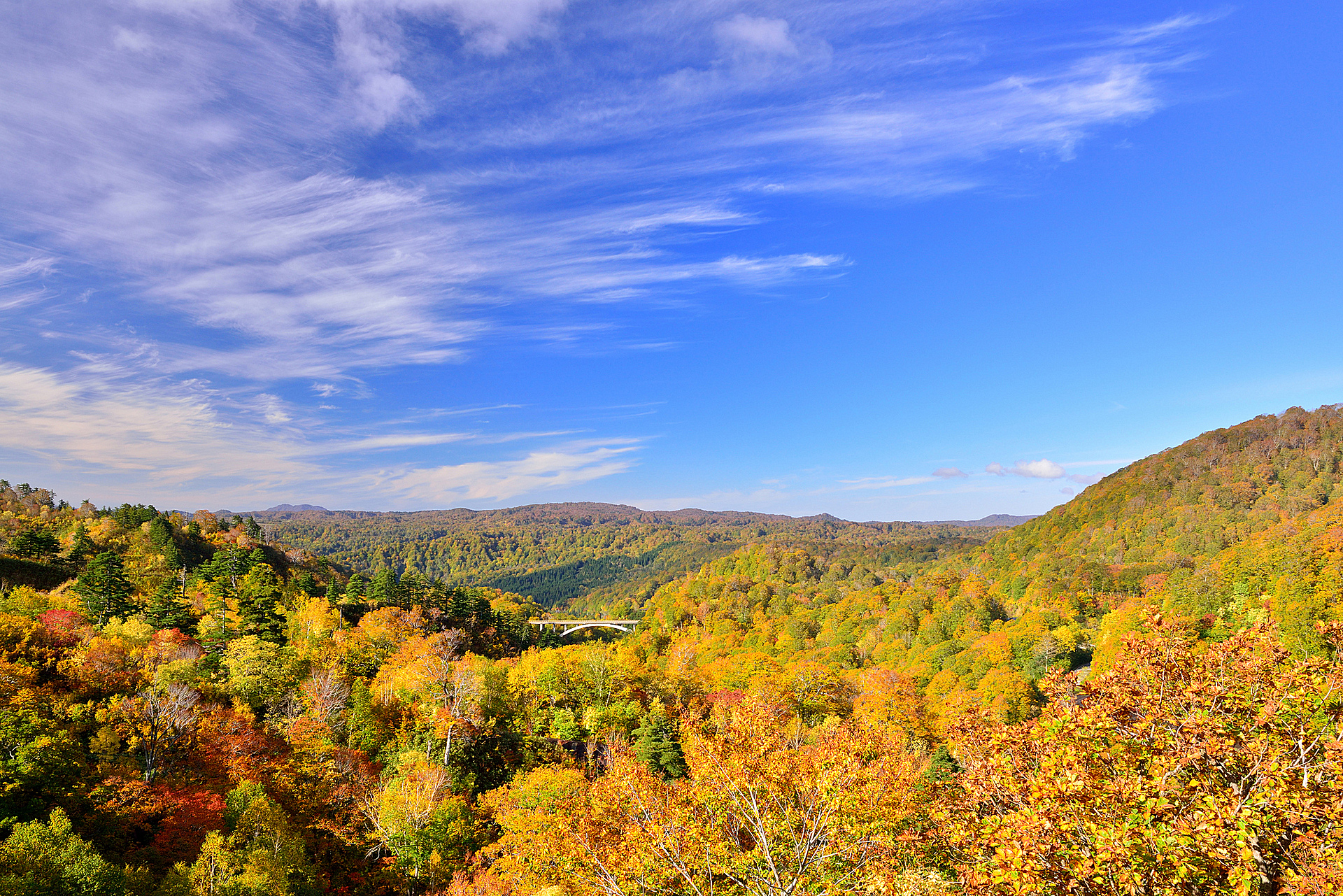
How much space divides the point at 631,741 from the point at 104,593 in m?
44.4

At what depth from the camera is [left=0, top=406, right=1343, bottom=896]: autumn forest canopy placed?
8.54m

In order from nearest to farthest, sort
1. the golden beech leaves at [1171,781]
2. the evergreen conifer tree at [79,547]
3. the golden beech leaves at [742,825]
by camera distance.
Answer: the golden beech leaves at [1171,781], the golden beech leaves at [742,825], the evergreen conifer tree at [79,547]

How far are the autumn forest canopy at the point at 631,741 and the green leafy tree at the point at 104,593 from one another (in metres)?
0.25

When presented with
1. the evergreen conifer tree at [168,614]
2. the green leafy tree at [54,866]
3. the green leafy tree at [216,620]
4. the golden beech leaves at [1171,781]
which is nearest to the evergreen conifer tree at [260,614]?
the green leafy tree at [216,620]

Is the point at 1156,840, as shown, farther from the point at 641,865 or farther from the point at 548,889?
the point at 548,889

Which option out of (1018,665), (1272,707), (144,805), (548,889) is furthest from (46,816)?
(1018,665)

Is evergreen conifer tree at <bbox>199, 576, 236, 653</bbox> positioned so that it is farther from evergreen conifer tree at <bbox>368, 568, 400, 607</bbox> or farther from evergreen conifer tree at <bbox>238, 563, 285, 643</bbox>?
evergreen conifer tree at <bbox>368, 568, 400, 607</bbox>

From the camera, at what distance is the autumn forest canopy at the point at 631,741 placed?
8.54 meters

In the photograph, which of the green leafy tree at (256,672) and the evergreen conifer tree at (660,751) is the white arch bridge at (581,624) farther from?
the evergreen conifer tree at (660,751)

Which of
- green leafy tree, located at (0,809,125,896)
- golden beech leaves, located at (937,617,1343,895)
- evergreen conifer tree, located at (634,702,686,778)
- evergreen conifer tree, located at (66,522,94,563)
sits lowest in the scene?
evergreen conifer tree, located at (634,702,686,778)

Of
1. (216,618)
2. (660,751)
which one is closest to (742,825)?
(660,751)

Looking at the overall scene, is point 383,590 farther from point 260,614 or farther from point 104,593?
point 104,593

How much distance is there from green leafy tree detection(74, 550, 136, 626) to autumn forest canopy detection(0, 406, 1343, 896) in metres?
0.25

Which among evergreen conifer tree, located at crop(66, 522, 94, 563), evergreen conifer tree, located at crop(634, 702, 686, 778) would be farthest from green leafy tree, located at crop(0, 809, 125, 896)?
evergreen conifer tree, located at crop(66, 522, 94, 563)
